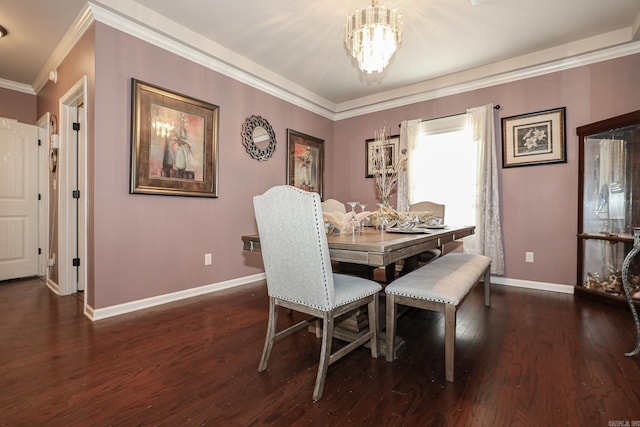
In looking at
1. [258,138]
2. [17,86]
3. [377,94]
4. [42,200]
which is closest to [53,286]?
[42,200]

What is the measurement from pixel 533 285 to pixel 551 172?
133 centimetres

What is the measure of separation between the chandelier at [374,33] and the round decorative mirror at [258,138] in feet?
6.02

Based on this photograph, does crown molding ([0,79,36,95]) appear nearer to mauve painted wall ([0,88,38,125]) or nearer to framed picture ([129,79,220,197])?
mauve painted wall ([0,88,38,125])

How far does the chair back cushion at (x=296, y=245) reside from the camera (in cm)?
144

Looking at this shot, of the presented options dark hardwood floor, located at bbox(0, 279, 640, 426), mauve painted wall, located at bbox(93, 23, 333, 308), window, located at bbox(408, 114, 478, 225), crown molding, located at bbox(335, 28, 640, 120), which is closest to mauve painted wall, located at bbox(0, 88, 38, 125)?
mauve painted wall, located at bbox(93, 23, 333, 308)

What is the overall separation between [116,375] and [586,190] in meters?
4.39

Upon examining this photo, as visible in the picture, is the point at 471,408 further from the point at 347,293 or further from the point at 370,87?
the point at 370,87

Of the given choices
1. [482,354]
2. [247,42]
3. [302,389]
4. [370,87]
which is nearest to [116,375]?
[302,389]

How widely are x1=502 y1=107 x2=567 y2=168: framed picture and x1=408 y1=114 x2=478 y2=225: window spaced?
0.39 m

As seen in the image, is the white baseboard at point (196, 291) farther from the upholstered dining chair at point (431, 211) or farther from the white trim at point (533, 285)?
the upholstered dining chair at point (431, 211)

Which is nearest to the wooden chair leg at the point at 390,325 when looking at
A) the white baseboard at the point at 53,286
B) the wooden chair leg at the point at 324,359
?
the wooden chair leg at the point at 324,359

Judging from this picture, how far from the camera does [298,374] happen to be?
1667mm

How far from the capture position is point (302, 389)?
1528 mm

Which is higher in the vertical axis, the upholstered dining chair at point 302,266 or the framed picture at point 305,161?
the framed picture at point 305,161
